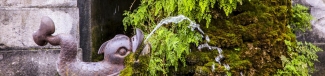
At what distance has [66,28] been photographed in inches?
137

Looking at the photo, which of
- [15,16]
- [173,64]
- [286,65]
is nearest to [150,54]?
[173,64]

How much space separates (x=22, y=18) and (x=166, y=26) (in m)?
1.26

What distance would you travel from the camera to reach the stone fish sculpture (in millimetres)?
2369

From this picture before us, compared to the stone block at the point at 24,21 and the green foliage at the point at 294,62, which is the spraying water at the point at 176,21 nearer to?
the green foliage at the point at 294,62

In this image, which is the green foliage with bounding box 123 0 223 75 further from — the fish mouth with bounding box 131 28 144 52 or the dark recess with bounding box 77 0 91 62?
the dark recess with bounding box 77 0 91 62

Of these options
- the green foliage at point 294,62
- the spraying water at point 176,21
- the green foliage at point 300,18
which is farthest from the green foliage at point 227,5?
the green foliage at point 300,18

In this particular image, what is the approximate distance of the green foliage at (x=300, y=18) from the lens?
374 cm

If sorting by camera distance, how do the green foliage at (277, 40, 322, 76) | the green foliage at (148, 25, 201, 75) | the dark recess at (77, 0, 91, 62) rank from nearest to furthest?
the green foliage at (148, 25, 201, 75)
the green foliage at (277, 40, 322, 76)
the dark recess at (77, 0, 91, 62)

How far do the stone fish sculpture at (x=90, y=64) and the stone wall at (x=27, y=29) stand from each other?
1.01m

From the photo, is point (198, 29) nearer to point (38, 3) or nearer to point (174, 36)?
point (174, 36)

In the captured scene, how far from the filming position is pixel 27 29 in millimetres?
3449

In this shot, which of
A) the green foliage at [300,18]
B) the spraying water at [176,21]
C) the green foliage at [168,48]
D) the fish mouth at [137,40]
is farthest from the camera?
the green foliage at [300,18]

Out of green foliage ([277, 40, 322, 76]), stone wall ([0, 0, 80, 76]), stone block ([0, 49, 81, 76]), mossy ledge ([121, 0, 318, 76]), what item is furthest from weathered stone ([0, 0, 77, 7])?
green foliage ([277, 40, 322, 76])

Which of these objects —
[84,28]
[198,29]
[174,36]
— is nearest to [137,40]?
[174,36]
